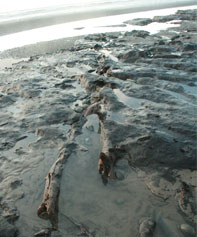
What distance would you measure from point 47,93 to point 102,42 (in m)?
8.60

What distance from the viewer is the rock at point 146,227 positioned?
2725 millimetres

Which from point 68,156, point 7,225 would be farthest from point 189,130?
point 7,225

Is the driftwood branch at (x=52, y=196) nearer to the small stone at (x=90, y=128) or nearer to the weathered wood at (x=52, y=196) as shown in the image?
the weathered wood at (x=52, y=196)

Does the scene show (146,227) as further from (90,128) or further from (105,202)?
(90,128)

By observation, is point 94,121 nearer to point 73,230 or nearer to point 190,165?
point 190,165

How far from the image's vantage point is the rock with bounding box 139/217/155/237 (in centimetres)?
272

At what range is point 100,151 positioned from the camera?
4336 mm

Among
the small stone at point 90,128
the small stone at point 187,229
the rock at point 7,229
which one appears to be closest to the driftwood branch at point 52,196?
the rock at point 7,229

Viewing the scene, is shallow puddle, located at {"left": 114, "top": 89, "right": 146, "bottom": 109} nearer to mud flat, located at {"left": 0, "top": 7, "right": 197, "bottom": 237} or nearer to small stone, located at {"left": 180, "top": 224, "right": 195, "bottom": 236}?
mud flat, located at {"left": 0, "top": 7, "right": 197, "bottom": 237}

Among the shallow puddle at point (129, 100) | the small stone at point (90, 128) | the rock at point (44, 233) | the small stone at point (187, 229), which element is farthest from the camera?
the shallow puddle at point (129, 100)

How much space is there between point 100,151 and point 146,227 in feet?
5.86

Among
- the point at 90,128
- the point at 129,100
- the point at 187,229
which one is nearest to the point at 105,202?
the point at 187,229

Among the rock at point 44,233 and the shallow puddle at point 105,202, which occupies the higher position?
the rock at point 44,233

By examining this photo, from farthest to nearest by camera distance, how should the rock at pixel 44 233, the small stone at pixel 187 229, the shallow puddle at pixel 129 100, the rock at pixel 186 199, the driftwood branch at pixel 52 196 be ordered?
the shallow puddle at pixel 129 100 < the driftwood branch at pixel 52 196 < the rock at pixel 186 199 < the rock at pixel 44 233 < the small stone at pixel 187 229
